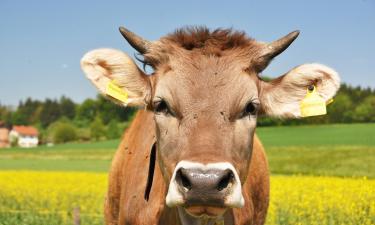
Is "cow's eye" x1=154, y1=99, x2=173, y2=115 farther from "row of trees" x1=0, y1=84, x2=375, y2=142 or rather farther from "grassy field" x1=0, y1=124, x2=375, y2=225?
"grassy field" x1=0, y1=124, x2=375, y2=225

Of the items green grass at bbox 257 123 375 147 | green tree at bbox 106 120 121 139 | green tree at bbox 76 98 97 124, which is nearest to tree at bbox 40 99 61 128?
green tree at bbox 76 98 97 124

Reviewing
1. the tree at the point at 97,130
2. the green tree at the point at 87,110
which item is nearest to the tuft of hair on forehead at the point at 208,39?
the tree at the point at 97,130

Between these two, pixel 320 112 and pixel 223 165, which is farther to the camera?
pixel 320 112

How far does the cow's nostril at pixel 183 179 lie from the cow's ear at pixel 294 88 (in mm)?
1316

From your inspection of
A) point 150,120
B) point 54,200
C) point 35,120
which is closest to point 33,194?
point 54,200

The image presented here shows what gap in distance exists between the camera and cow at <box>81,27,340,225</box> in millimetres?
3555

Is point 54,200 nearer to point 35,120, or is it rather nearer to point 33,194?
point 33,194

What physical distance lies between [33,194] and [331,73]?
12.7 metres

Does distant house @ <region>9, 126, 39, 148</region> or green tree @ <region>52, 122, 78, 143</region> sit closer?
green tree @ <region>52, 122, 78, 143</region>

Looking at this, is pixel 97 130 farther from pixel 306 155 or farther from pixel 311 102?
pixel 311 102

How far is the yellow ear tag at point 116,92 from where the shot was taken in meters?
4.66

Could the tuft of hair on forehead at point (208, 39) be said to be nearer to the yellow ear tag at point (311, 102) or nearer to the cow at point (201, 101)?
the cow at point (201, 101)

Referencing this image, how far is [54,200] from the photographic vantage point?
14.9m

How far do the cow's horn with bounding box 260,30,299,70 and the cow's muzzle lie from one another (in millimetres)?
1273
